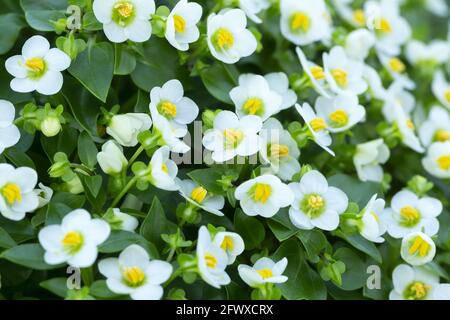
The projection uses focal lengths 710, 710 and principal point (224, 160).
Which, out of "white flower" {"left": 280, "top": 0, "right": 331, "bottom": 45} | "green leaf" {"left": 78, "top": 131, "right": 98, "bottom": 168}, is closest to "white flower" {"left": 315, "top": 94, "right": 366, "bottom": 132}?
"white flower" {"left": 280, "top": 0, "right": 331, "bottom": 45}

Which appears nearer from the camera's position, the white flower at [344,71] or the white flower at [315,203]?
the white flower at [315,203]

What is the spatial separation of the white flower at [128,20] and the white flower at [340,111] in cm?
28

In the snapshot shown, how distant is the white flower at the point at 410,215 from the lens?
0.94 meters

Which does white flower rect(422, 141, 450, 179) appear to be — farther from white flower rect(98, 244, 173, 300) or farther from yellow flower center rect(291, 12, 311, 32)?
white flower rect(98, 244, 173, 300)

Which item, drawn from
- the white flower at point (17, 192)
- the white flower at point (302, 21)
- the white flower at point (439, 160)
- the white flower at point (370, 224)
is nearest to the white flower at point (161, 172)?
the white flower at point (17, 192)

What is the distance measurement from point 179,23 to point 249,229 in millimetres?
271

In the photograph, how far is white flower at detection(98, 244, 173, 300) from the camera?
0.77 m

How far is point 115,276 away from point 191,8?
1.13 ft

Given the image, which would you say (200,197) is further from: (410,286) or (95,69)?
(410,286)

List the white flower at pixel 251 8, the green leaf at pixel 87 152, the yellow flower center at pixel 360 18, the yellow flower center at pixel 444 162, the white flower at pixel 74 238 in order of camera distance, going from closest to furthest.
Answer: the white flower at pixel 74 238 → the green leaf at pixel 87 152 → the white flower at pixel 251 8 → the yellow flower center at pixel 444 162 → the yellow flower center at pixel 360 18

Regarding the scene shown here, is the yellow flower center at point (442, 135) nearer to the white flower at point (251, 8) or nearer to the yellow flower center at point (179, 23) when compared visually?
the white flower at point (251, 8)

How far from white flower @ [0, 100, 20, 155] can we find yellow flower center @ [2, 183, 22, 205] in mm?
49

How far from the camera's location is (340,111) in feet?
3.28
